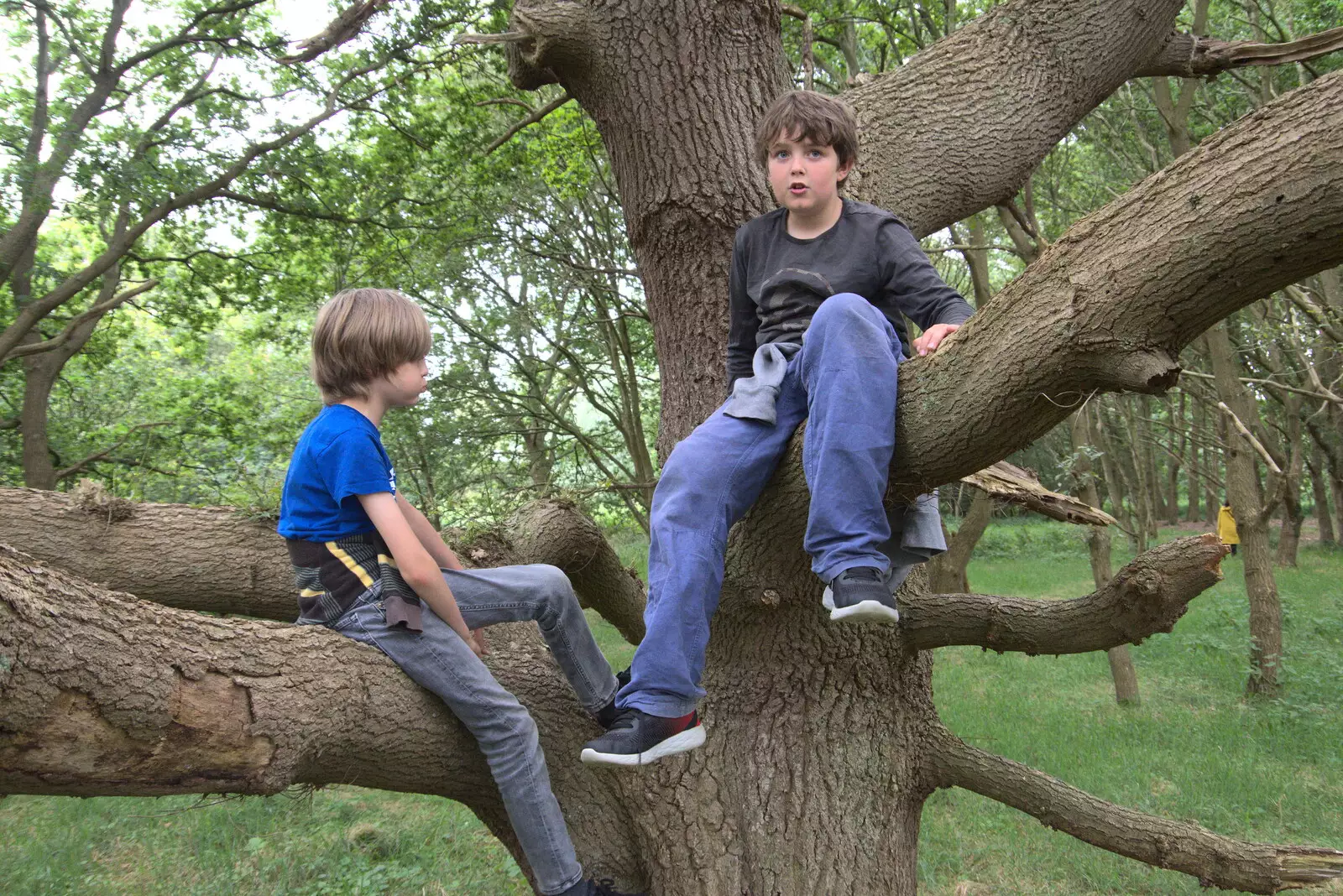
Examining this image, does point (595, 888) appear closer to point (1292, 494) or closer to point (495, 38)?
point (495, 38)

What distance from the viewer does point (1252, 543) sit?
776 cm

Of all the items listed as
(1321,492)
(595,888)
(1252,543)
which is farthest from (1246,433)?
(1321,492)

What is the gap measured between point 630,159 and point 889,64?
8.50 m

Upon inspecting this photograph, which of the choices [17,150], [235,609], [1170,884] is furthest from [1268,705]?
[17,150]

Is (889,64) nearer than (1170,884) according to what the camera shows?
No

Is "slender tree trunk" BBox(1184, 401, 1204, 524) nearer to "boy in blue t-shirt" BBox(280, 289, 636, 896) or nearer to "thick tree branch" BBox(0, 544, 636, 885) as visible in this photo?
"boy in blue t-shirt" BBox(280, 289, 636, 896)

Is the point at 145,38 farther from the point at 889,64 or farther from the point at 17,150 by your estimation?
the point at 889,64

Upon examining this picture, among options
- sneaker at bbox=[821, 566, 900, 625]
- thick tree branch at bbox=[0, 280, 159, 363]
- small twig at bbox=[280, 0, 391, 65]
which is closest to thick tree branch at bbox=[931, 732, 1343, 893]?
sneaker at bbox=[821, 566, 900, 625]

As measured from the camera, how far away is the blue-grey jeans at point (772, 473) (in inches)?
85.0

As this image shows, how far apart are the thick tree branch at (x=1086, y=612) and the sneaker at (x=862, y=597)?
1116 mm

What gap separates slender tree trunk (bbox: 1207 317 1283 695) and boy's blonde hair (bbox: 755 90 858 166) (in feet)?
21.4

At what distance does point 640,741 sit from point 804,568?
834 mm

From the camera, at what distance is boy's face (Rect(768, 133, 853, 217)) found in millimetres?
2834

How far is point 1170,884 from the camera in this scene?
4973 millimetres
